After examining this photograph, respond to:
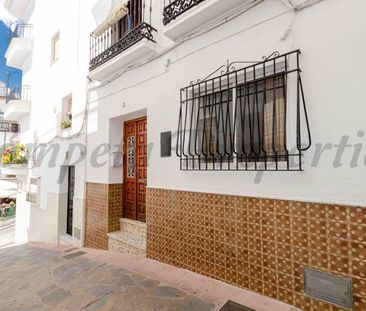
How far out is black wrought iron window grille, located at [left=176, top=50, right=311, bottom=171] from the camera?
2512 millimetres

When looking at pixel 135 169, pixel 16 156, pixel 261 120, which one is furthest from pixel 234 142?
pixel 16 156

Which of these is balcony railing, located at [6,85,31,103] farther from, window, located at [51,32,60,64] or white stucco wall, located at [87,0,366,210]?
white stucco wall, located at [87,0,366,210]

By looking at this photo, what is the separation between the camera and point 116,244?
4742 mm

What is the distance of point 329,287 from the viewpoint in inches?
85.3

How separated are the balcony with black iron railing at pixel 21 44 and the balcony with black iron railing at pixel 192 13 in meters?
10.2

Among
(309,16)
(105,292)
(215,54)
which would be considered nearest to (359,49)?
(309,16)

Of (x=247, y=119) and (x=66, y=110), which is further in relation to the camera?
(x=66, y=110)

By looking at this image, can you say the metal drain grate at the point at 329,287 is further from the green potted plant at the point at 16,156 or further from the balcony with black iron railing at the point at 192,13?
the green potted plant at the point at 16,156

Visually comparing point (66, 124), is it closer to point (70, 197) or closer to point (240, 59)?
point (70, 197)

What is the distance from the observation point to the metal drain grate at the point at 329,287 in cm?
208

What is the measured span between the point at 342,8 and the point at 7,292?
5.37 metres

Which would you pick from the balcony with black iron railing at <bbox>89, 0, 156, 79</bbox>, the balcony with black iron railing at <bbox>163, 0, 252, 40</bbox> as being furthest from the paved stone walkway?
the balcony with black iron railing at <bbox>89, 0, 156, 79</bbox>

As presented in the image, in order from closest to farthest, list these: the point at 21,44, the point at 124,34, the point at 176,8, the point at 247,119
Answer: the point at 247,119
the point at 176,8
the point at 124,34
the point at 21,44

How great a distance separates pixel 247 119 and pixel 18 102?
11.4 metres
